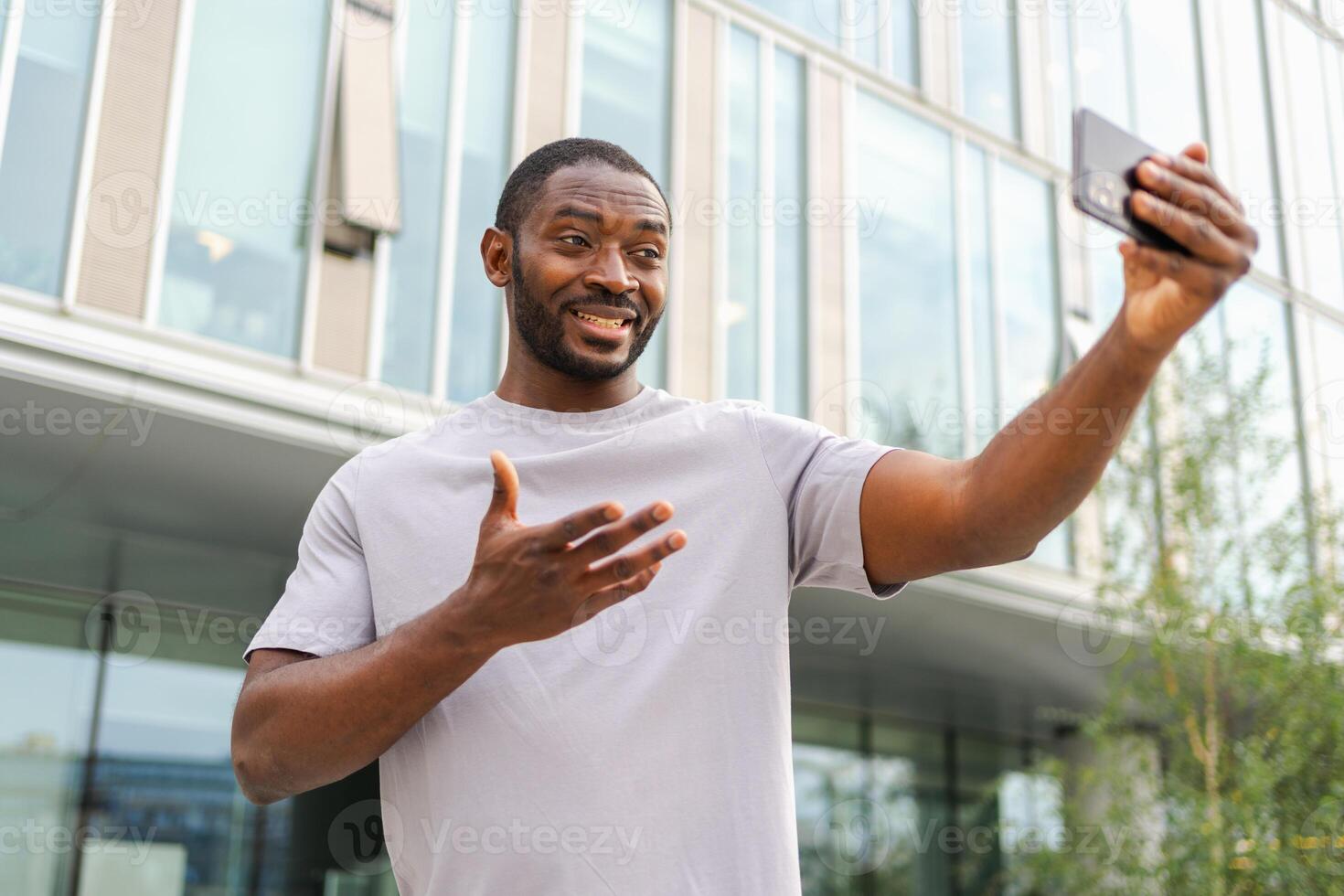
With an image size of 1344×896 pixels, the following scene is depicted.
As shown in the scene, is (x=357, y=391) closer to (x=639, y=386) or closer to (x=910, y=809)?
(x=639, y=386)

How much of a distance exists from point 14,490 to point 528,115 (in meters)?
3.65

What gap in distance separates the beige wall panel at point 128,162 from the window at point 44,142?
106mm

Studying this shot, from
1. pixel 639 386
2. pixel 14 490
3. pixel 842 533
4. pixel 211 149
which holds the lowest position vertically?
pixel 842 533

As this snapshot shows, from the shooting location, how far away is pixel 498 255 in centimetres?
190

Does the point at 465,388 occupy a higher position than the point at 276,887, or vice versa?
the point at 465,388

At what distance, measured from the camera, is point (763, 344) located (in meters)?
9.10

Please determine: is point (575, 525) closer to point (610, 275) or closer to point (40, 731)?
point (610, 275)

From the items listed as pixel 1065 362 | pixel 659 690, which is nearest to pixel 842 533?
pixel 659 690

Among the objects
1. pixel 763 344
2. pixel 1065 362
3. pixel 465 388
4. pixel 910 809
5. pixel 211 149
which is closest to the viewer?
pixel 211 149

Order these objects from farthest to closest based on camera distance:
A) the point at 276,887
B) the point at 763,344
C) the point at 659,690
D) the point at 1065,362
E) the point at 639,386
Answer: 1. the point at 1065,362
2. the point at 763,344
3. the point at 276,887
4. the point at 639,386
5. the point at 659,690

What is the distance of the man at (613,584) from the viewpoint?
47.7 inches

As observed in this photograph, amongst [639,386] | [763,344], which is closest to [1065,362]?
[763,344]

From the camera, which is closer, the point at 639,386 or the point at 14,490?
the point at 639,386

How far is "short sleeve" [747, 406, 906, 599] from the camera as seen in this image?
146 cm
